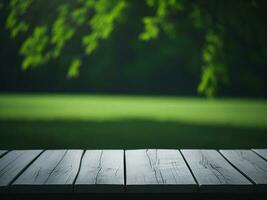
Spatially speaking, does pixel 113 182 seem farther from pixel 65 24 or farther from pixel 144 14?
pixel 144 14

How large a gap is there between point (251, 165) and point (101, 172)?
1.04 m

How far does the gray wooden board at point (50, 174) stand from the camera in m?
3.02

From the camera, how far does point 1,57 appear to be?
1239 inches

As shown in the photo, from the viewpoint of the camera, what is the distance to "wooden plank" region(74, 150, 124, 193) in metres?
3.04

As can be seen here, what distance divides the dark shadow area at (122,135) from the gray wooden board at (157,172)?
13.8 ft

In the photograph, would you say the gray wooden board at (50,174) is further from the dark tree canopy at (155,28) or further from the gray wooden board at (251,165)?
the dark tree canopy at (155,28)

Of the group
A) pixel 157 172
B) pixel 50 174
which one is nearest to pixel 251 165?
pixel 157 172

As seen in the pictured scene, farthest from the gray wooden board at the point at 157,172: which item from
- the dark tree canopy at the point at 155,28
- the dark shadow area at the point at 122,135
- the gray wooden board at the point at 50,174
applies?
the dark tree canopy at the point at 155,28

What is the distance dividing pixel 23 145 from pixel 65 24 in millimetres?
4677

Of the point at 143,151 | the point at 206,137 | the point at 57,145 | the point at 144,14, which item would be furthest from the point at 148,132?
the point at 144,14

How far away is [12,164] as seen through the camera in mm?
3660

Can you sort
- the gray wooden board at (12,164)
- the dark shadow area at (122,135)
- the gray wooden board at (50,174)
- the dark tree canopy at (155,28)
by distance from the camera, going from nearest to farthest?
the gray wooden board at (50,174)
the gray wooden board at (12,164)
the dark shadow area at (122,135)
the dark tree canopy at (155,28)
